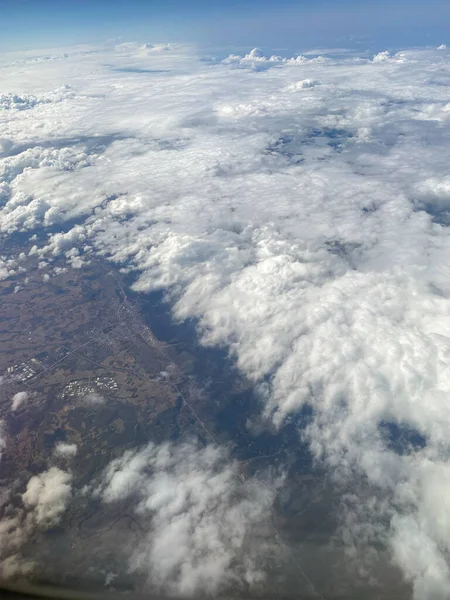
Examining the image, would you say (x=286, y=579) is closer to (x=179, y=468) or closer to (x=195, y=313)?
(x=179, y=468)

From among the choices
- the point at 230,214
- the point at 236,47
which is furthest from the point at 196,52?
the point at 230,214

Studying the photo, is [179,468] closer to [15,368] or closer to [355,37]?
[15,368]

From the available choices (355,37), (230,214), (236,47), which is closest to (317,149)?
(230,214)

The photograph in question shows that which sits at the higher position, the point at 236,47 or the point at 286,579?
the point at 236,47

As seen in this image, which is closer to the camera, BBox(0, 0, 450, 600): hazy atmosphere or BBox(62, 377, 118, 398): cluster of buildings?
BBox(0, 0, 450, 600): hazy atmosphere

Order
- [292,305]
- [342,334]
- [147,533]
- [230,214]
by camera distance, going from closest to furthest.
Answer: [147,533]
[342,334]
[292,305]
[230,214]

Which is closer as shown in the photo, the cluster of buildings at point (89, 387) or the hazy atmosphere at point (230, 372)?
the hazy atmosphere at point (230, 372)

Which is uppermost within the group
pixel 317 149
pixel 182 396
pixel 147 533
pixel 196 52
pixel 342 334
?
pixel 196 52

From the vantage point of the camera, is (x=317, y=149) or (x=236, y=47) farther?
(x=236, y=47)

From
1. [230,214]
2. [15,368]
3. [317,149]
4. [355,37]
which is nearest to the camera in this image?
[15,368]
